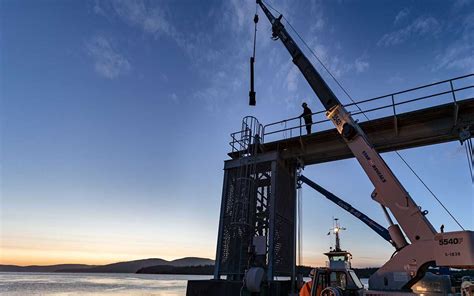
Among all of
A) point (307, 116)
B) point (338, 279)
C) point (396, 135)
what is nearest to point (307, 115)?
point (307, 116)

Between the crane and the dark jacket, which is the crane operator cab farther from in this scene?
the dark jacket

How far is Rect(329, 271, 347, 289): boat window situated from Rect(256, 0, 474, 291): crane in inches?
65.1

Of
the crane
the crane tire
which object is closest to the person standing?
the crane

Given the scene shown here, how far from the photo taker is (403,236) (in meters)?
9.80

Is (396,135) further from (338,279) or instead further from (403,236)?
(338,279)

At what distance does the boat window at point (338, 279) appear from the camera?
1089 cm

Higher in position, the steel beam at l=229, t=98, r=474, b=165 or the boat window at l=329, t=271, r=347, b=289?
the steel beam at l=229, t=98, r=474, b=165

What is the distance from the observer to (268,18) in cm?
1711

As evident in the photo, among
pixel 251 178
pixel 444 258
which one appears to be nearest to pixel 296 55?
pixel 251 178

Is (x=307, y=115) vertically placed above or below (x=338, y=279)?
Answer: above

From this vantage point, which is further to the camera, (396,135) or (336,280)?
(396,135)

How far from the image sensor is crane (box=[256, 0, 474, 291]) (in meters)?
7.77

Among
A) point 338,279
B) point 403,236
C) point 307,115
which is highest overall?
point 307,115

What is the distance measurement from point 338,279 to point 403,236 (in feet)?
8.85
